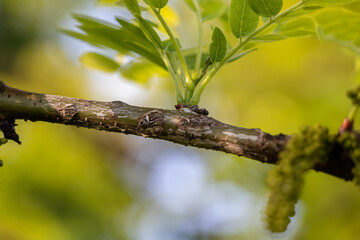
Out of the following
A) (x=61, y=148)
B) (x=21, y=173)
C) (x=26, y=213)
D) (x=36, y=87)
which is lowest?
(x=26, y=213)

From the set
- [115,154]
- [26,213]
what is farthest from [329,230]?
[115,154]

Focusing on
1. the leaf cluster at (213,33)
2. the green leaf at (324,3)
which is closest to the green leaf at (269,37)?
the leaf cluster at (213,33)

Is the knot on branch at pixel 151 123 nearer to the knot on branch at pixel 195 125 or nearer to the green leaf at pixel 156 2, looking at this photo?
the knot on branch at pixel 195 125

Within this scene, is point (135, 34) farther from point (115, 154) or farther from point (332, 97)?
point (115, 154)

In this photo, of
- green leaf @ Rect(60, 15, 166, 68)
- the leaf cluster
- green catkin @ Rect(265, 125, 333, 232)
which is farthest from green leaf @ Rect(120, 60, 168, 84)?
green catkin @ Rect(265, 125, 333, 232)

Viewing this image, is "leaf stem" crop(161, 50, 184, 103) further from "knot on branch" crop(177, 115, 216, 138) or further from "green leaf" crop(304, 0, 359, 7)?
"green leaf" crop(304, 0, 359, 7)

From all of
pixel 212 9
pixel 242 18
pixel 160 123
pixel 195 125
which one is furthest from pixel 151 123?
pixel 212 9

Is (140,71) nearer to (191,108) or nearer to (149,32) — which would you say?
(149,32)
